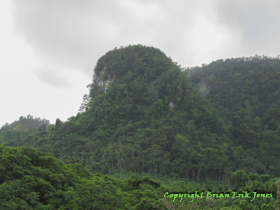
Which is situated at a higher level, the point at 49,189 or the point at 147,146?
the point at 147,146

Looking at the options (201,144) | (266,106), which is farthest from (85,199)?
(266,106)

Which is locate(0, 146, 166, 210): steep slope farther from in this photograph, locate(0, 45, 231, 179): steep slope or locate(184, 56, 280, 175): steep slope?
locate(184, 56, 280, 175): steep slope

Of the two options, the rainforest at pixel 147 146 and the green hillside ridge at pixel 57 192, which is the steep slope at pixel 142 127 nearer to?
the rainforest at pixel 147 146

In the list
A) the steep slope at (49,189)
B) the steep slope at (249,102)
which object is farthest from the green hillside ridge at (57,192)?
the steep slope at (249,102)

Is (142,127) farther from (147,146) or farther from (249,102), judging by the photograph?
(249,102)

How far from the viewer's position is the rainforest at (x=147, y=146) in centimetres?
2078

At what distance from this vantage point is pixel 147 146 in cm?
4756

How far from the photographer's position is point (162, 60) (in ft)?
230

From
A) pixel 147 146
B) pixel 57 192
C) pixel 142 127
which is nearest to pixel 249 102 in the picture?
pixel 142 127

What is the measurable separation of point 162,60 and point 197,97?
14180 millimetres

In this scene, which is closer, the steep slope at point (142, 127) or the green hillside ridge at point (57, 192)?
the green hillside ridge at point (57, 192)

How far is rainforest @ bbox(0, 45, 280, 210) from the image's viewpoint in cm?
2078

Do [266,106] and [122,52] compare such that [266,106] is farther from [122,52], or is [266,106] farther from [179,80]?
[122,52]

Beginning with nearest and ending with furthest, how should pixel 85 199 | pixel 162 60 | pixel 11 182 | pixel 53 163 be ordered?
pixel 11 182 < pixel 85 199 < pixel 53 163 < pixel 162 60
